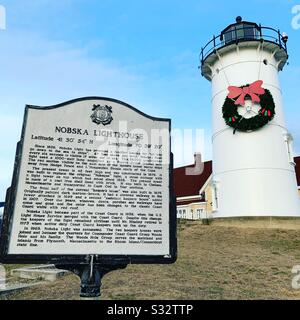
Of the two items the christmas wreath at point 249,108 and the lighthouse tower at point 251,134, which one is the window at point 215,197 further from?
the christmas wreath at point 249,108

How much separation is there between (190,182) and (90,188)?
28908 mm

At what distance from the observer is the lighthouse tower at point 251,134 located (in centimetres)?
1850

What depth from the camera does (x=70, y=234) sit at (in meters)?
4.95

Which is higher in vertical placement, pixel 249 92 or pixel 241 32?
pixel 241 32

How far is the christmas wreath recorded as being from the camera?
1898 centimetres

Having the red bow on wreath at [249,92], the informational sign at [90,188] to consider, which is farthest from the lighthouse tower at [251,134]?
the informational sign at [90,188]

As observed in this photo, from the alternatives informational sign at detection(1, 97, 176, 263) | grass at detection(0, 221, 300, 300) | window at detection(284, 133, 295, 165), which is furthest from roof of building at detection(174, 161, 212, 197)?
informational sign at detection(1, 97, 176, 263)

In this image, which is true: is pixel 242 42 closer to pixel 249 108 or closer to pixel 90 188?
pixel 249 108

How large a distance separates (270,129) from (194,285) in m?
14.0

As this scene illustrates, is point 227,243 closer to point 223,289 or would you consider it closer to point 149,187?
point 223,289

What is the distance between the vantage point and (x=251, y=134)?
19.2 metres

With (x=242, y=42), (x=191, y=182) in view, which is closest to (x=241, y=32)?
(x=242, y=42)

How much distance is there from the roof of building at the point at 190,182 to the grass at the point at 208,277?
18.0 metres

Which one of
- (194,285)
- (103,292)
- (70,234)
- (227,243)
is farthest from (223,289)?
(227,243)
